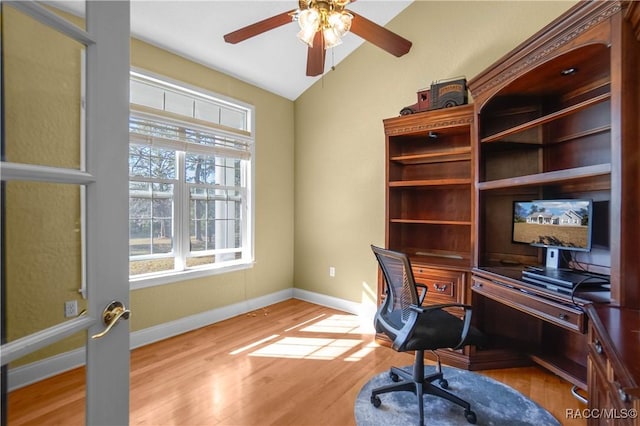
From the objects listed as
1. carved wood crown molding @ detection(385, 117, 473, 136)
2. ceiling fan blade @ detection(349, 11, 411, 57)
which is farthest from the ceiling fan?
carved wood crown molding @ detection(385, 117, 473, 136)

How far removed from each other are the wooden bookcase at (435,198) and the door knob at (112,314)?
2.33 meters

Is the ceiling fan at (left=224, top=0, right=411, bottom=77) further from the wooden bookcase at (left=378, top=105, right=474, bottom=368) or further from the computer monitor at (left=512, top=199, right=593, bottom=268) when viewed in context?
the computer monitor at (left=512, top=199, right=593, bottom=268)

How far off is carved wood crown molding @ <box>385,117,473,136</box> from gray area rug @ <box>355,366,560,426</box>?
6.70 feet

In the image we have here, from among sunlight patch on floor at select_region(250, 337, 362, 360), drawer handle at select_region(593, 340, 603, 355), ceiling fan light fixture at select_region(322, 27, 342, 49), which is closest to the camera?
drawer handle at select_region(593, 340, 603, 355)

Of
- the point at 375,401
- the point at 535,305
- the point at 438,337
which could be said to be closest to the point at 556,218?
the point at 535,305

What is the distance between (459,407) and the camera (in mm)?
1982

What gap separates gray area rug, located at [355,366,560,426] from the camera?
72.9 inches

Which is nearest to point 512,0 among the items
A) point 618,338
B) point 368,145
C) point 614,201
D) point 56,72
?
point 368,145

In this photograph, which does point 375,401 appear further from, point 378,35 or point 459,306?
point 378,35

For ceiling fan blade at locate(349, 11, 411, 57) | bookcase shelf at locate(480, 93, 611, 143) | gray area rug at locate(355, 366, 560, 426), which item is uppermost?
ceiling fan blade at locate(349, 11, 411, 57)

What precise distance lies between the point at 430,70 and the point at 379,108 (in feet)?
2.08

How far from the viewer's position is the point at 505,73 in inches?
83.1

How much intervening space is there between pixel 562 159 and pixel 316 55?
207 cm

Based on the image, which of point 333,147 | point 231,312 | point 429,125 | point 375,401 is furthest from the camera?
point 333,147
